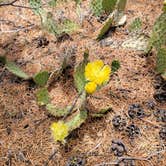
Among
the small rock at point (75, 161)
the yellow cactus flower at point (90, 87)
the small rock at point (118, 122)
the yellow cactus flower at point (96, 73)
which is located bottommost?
the small rock at point (75, 161)

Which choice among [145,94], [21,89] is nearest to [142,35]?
[145,94]

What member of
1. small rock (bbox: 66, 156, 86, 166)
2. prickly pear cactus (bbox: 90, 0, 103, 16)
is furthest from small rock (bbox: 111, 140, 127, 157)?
prickly pear cactus (bbox: 90, 0, 103, 16)

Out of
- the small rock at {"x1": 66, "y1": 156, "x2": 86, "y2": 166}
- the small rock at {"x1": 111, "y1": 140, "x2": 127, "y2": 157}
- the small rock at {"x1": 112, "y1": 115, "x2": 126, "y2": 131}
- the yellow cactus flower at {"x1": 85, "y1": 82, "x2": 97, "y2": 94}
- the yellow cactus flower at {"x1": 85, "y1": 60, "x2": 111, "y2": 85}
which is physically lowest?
the small rock at {"x1": 66, "y1": 156, "x2": 86, "y2": 166}

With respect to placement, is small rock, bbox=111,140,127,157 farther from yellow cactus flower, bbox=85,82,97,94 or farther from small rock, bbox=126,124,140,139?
yellow cactus flower, bbox=85,82,97,94

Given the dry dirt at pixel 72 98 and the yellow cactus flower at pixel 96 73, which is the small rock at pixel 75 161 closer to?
the dry dirt at pixel 72 98

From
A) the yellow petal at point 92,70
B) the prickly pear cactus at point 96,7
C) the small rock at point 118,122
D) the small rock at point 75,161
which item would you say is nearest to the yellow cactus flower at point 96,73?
the yellow petal at point 92,70

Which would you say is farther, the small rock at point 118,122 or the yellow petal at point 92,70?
the small rock at point 118,122
